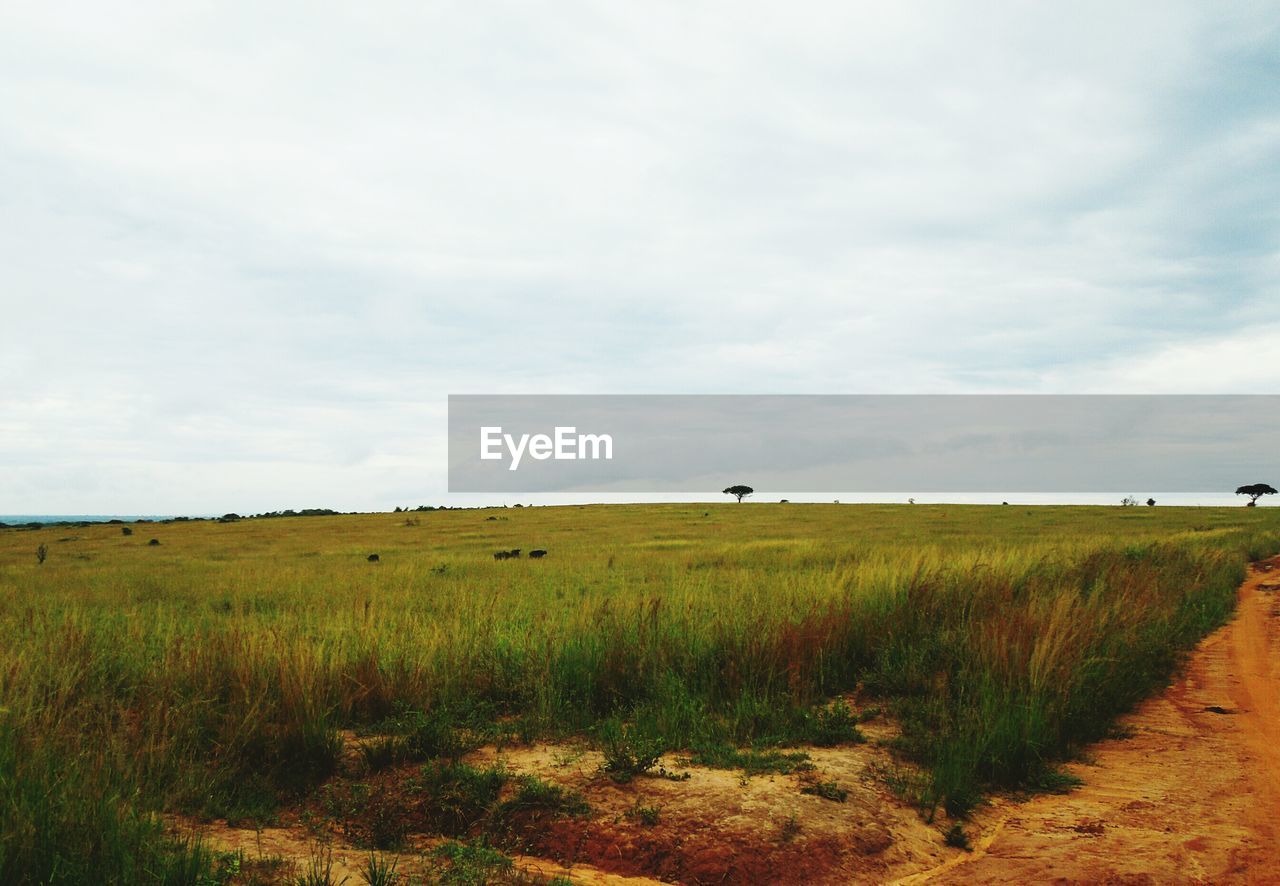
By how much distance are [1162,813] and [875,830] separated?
6.76ft

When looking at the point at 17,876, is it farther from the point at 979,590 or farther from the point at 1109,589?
the point at 1109,589

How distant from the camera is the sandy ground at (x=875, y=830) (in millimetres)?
4340

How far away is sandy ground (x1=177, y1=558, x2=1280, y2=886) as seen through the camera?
14.2 feet

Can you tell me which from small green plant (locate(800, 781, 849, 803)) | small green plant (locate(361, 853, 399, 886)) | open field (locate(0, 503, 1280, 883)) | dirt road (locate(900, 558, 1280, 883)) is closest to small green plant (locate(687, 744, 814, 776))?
open field (locate(0, 503, 1280, 883))

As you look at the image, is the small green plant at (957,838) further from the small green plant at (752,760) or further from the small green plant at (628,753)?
the small green plant at (628,753)

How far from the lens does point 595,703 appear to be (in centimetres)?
719

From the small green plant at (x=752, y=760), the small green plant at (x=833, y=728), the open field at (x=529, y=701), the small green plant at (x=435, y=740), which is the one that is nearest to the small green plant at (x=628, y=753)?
the open field at (x=529, y=701)

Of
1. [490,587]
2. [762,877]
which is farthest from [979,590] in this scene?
[490,587]

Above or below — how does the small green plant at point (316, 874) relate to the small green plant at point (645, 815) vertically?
above

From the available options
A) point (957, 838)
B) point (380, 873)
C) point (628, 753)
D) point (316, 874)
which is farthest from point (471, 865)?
point (957, 838)

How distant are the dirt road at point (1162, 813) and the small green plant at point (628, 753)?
6.35 ft

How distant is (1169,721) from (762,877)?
537cm

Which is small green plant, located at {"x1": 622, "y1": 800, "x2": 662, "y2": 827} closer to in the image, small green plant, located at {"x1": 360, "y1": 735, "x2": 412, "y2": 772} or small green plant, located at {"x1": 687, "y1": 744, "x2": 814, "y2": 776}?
small green plant, located at {"x1": 687, "y1": 744, "x2": 814, "y2": 776}

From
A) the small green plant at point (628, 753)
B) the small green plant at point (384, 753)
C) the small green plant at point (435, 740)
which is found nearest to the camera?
the small green plant at point (628, 753)
